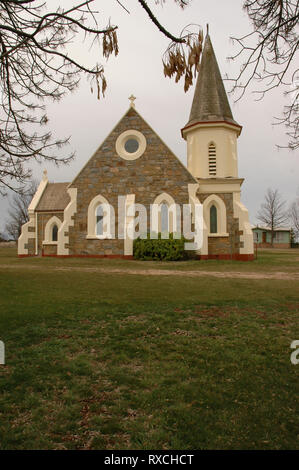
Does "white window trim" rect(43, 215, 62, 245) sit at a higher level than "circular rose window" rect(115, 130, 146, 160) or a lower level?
lower

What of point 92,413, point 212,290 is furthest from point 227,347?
point 212,290

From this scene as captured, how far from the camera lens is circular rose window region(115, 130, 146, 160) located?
20.2m

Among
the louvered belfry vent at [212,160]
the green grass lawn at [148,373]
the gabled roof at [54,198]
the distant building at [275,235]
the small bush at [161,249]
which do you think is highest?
the louvered belfry vent at [212,160]

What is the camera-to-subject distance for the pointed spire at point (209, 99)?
2186cm

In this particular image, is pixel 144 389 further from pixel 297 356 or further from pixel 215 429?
pixel 297 356

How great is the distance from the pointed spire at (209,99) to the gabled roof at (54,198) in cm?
1241

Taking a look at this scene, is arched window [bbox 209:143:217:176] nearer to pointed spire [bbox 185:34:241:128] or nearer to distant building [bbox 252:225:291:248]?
pointed spire [bbox 185:34:241:128]

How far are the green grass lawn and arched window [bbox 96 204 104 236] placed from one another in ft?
41.9

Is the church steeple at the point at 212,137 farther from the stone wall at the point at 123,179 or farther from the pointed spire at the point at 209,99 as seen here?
the stone wall at the point at 123,179

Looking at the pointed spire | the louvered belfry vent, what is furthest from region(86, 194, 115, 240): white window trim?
the pointed spire

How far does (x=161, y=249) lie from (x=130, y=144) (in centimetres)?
736

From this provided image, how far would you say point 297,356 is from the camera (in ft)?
14.6

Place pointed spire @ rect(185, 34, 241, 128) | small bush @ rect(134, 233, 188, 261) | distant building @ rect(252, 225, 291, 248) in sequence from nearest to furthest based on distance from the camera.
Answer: small bush @ rect(134, 233, 188, 261) < pointed spire @ rect(185, 34, 241, 128) < distant building @ rect(252, 225, 291, 248)

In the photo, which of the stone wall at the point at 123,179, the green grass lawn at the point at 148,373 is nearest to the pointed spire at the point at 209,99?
the stone wall at the point at 123,179
